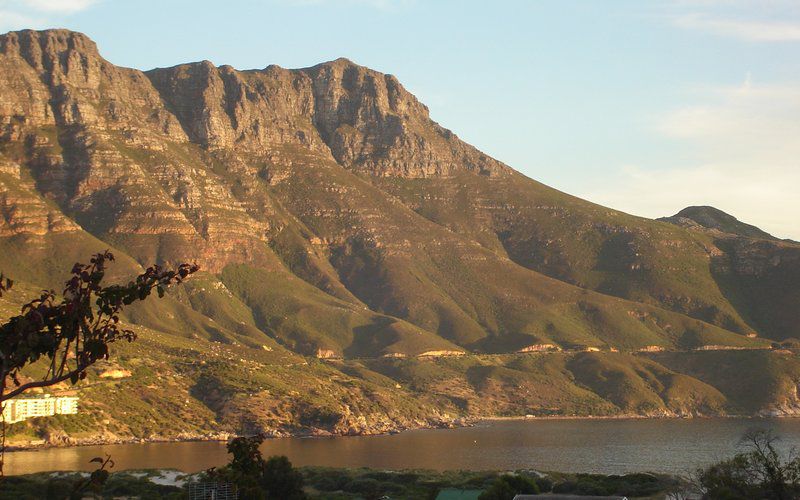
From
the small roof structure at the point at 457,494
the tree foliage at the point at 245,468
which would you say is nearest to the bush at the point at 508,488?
the small roof structure at the point at 457,494

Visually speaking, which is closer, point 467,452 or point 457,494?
point 457,494

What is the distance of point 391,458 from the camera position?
490 feet

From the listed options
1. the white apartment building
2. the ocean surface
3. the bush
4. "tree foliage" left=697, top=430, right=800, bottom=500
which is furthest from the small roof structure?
the white apartment building

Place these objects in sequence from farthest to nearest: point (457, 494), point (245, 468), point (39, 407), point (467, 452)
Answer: point (39, 407) < point (467, 452) < point (457, 494) < point (245, 468)

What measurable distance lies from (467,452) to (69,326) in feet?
469

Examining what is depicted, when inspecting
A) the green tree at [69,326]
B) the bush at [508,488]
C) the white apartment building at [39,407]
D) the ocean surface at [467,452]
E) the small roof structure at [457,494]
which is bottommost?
the ocean surface at [467,452]

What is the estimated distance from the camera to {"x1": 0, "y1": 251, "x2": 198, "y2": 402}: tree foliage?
15.6 meters

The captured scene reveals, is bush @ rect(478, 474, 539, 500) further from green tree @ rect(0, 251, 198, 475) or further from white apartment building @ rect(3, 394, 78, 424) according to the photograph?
white apartment building @ rect(3, 394, 78, 424)

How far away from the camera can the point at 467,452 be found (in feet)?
511

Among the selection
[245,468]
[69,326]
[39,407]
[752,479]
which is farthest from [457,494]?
[39,407]

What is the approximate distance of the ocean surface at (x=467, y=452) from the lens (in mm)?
134250

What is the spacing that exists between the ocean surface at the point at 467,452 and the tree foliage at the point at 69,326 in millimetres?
109444

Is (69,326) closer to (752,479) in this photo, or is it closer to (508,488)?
(508,488)

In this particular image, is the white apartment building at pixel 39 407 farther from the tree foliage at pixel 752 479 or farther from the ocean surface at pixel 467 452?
the tree foliage at pixel 752 479
